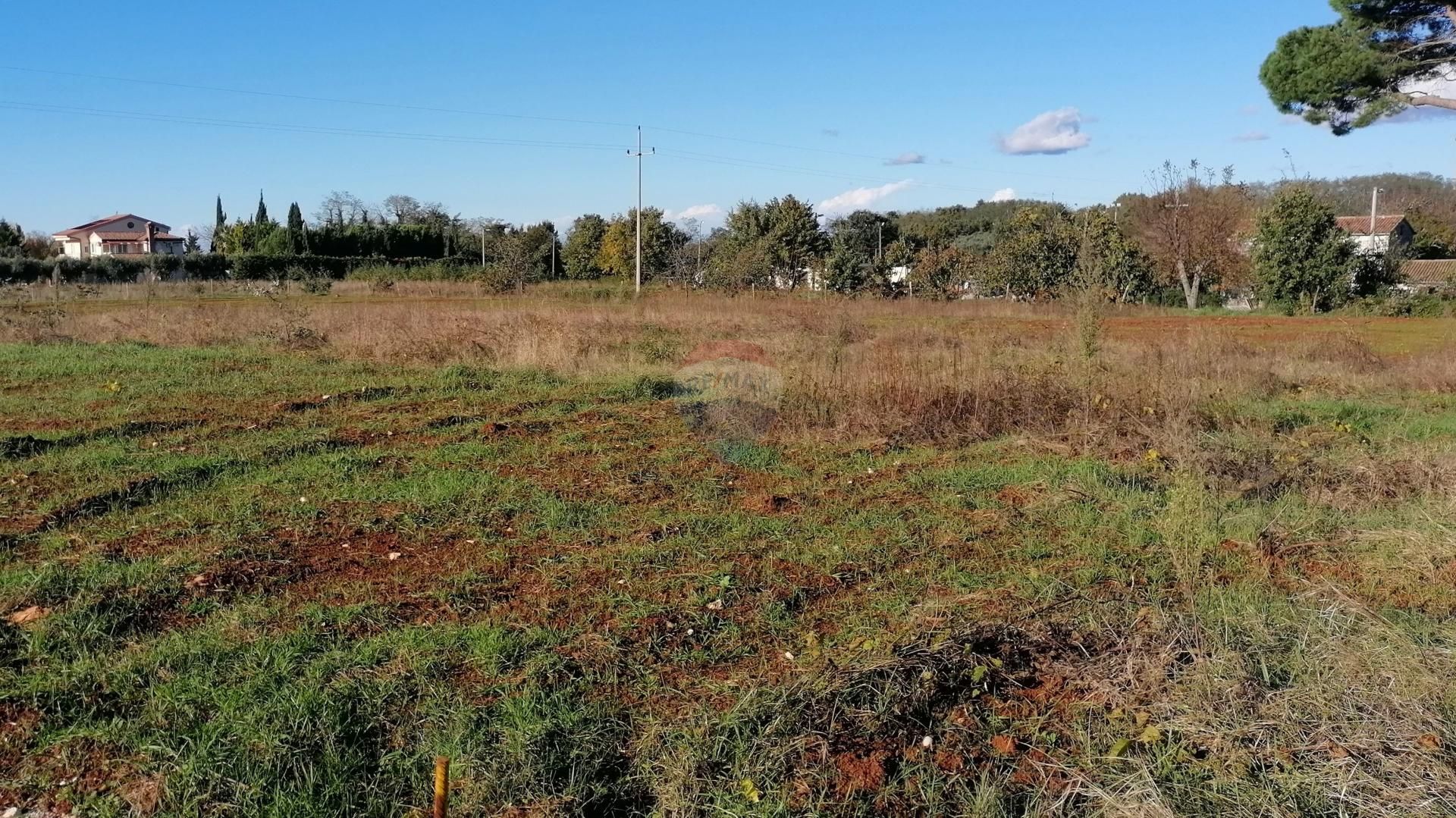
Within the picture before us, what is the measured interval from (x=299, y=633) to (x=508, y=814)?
168 centimetres

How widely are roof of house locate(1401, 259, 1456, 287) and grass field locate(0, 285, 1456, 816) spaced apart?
3166 centimetres

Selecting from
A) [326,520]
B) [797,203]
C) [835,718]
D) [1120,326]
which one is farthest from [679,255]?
[835,718]

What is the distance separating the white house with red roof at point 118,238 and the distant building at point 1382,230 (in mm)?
72977

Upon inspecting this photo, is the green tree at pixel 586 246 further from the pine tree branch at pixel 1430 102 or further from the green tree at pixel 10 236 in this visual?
the pine tree branch at pixel 1430 102

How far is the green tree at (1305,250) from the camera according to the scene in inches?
1160

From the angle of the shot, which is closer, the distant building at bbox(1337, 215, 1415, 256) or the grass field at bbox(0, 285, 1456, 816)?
the grass field at bbox(0, 285, 1456, 816)

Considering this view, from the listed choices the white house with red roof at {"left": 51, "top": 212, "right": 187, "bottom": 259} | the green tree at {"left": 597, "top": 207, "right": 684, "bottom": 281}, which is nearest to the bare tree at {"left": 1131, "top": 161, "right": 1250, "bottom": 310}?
the green tree at {"left": 597, "top": 207, "right": 684, "bottom": 281}

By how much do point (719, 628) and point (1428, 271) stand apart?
157ft

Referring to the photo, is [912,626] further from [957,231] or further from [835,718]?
[957,231]

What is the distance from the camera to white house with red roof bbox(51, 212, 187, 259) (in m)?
71.0

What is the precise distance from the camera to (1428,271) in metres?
40.3

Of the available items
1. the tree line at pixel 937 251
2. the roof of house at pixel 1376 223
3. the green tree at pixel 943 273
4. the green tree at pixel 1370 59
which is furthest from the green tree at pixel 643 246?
the roof of house at pixel 1376 223

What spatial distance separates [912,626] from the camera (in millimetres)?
4023

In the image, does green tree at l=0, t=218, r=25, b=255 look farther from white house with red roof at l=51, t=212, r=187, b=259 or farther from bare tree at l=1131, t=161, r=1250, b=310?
bare tree at l=1131, t=161, r=1250, b=310
